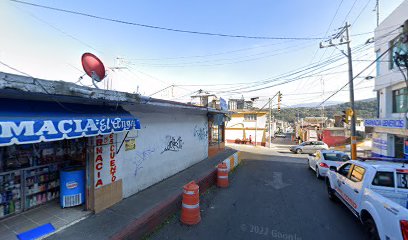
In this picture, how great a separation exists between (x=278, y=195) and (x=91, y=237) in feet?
22.0

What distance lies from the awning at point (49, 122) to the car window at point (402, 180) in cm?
693

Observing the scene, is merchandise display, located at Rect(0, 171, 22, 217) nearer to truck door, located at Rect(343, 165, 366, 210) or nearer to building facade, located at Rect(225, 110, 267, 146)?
truck door, located at Rect(343, 165, 366, 210)

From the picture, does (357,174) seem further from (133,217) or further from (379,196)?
(133,217)

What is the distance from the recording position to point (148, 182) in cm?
706

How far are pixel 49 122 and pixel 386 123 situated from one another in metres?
18.4

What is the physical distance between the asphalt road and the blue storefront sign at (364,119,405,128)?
751 cm

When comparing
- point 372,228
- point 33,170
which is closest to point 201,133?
point 33,170

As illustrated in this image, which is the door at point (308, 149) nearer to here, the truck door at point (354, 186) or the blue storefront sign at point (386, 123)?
the blue storefront sign at point (386, 123)

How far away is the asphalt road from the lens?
15.8ft

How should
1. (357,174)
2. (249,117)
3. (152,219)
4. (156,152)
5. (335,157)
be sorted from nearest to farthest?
(152,219) < (357,174) < (156,152) < (335,157) < (249,117)

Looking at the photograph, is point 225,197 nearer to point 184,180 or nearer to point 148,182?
point 184,180

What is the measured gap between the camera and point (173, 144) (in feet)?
28.6

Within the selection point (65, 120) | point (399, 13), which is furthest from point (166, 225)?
point (399, 13)

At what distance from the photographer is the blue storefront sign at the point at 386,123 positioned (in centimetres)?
1138
